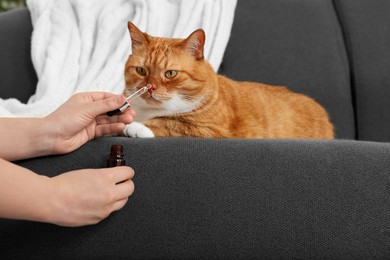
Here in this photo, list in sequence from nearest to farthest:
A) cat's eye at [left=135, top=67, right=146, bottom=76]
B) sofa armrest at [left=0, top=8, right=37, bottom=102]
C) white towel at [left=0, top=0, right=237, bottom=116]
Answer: cat's eye at [left=135, top=67, right=146, bottom=76], white towel at [left=0, top=0, right=237, bottom=116], sofa armrest at [left=0, top=8, right=37, bottom=102]

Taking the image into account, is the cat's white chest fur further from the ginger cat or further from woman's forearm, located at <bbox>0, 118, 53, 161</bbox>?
woman's forearm, located at <bbox>0, 118, 53, 161</bbox>

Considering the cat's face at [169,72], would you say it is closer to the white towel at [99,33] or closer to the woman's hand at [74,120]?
the woman's hand at [74,120]

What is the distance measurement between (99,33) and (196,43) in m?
0.73

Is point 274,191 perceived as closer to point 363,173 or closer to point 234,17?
point 363,173

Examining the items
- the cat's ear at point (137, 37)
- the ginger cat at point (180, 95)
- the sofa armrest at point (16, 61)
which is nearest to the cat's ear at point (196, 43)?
the ginger cat at point (180, 95)

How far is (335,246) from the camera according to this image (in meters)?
1.01

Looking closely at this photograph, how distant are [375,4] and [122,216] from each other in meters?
1.62

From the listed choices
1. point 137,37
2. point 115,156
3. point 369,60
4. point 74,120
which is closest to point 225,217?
point 115,156

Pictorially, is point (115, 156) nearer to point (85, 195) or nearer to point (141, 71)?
point (85, 195)

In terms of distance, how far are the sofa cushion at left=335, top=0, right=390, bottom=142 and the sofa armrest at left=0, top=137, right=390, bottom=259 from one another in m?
0.99

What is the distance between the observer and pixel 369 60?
2023 millimetres

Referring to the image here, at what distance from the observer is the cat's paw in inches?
50.4

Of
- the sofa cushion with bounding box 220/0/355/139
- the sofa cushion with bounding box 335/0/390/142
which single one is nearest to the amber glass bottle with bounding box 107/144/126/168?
the sofa cushion with bounding box 220/0/355/139

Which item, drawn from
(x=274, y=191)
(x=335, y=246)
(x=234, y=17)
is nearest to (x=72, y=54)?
(x=234, y=17)
